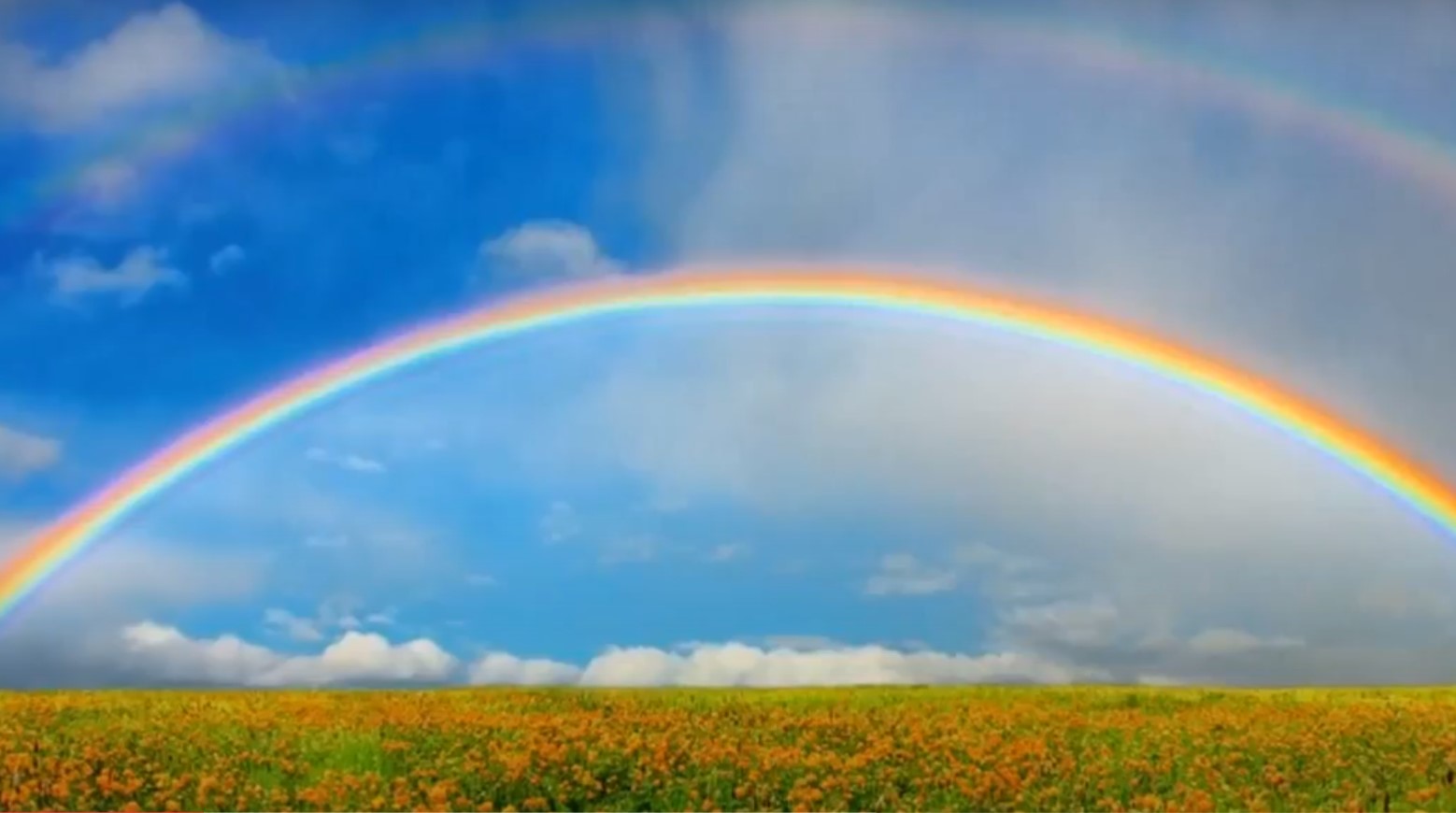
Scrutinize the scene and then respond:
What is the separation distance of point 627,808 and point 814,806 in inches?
72.6

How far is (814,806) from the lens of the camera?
1307 centimetres

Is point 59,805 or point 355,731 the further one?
point 355,731

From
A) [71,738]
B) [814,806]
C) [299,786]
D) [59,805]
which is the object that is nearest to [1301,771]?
[814,806]

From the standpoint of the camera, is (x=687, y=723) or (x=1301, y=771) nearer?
(x=1301, y=771)

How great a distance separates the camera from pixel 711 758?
1429 cm

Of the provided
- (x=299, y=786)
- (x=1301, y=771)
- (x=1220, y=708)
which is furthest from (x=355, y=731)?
(x=1220, y=708)

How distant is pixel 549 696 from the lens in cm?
2292

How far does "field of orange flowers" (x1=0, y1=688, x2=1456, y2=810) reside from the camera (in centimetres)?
1321

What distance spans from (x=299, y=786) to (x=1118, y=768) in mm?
8673

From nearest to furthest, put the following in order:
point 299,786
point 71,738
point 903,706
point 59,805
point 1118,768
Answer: point 59,805
point 299,786
point 1118,768
point 71,738
point 903,706

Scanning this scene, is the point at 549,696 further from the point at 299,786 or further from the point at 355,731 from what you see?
the point at 299,786

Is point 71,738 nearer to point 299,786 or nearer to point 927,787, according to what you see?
point 299,786

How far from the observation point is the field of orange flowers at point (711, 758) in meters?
13.2

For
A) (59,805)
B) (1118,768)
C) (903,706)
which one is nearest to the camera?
(59,805)
